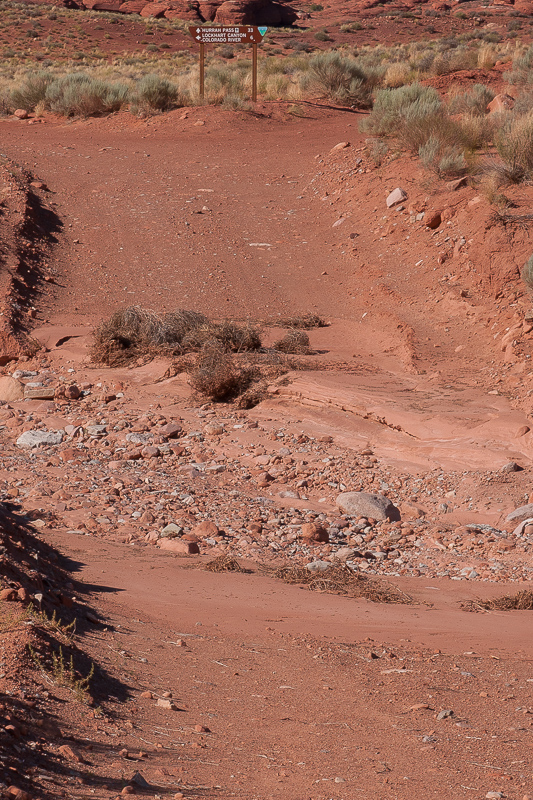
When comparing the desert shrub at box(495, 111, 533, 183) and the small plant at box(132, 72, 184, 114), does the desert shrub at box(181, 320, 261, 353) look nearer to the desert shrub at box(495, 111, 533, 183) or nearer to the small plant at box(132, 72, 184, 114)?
the desert shrub at box(495, 111, 533, 183)

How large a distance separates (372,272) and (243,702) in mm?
10018

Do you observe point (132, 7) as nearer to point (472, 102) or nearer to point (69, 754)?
point (472, 102)

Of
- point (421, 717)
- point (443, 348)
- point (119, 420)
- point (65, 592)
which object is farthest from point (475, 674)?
point (443, 348)

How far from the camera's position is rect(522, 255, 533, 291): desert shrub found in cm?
1048

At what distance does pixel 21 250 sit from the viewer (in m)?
13.2

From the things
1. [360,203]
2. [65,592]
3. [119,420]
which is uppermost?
[360,203]

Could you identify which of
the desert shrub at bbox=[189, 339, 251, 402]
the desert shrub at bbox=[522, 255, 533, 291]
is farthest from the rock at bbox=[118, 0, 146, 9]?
the desert shrub at bbox=[189, 339, 251, 402]

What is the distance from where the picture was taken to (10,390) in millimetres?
10109

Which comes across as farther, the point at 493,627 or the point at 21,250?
the point at 21,250

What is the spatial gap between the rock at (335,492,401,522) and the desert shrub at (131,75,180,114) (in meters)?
16.8

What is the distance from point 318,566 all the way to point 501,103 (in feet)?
46.9

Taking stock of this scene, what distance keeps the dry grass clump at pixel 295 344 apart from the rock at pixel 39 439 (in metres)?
3.07

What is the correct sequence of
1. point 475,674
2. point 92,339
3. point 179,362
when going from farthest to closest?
point 92,339 < point 179,362 < point 475,674

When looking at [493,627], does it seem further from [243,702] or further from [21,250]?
[21,250]
